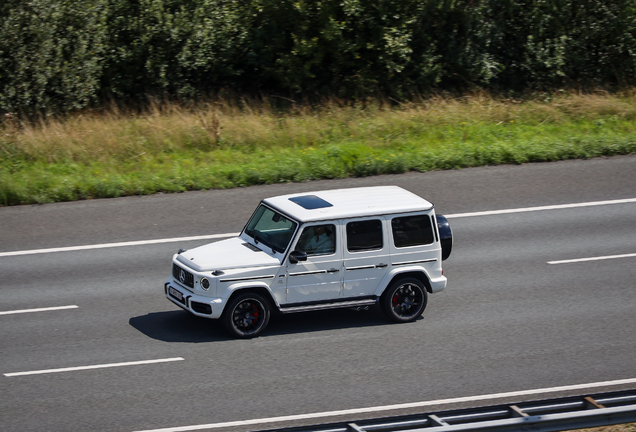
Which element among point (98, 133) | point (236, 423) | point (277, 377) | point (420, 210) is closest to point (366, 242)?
point (420, 210)

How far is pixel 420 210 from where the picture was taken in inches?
432

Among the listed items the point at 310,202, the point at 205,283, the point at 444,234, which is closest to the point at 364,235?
the point at 310,202

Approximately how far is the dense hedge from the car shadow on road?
39.6 feet

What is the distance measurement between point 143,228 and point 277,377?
6406 mm

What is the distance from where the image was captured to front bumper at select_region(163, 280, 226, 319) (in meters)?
10.3

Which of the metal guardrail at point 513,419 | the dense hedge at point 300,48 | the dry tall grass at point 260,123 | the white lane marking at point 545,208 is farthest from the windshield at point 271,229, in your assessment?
the dense hedge at point 300,48

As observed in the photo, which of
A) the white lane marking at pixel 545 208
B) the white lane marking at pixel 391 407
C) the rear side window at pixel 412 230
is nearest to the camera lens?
the white lane marking at pixel 391 407

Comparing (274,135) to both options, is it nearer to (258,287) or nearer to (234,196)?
(234,196)

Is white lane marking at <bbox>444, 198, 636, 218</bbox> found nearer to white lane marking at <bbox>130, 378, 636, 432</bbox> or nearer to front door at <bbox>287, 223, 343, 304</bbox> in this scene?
front door at <bbox>287, 223, 343, 304</bbox>

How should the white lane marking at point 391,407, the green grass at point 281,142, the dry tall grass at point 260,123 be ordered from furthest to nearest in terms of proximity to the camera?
the dry tall grass at point 260,123 < the green grass at point 281,142 < the white lane marking at point 391,407

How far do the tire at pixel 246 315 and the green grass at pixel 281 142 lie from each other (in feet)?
22.4

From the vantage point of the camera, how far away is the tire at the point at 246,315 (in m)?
10.4

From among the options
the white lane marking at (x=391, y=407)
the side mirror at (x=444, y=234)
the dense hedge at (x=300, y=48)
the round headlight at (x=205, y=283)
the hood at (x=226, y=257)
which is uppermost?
the dense hedge at (x=300, y=48)

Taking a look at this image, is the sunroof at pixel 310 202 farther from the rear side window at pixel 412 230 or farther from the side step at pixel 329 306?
the side step at pixel 329 306
